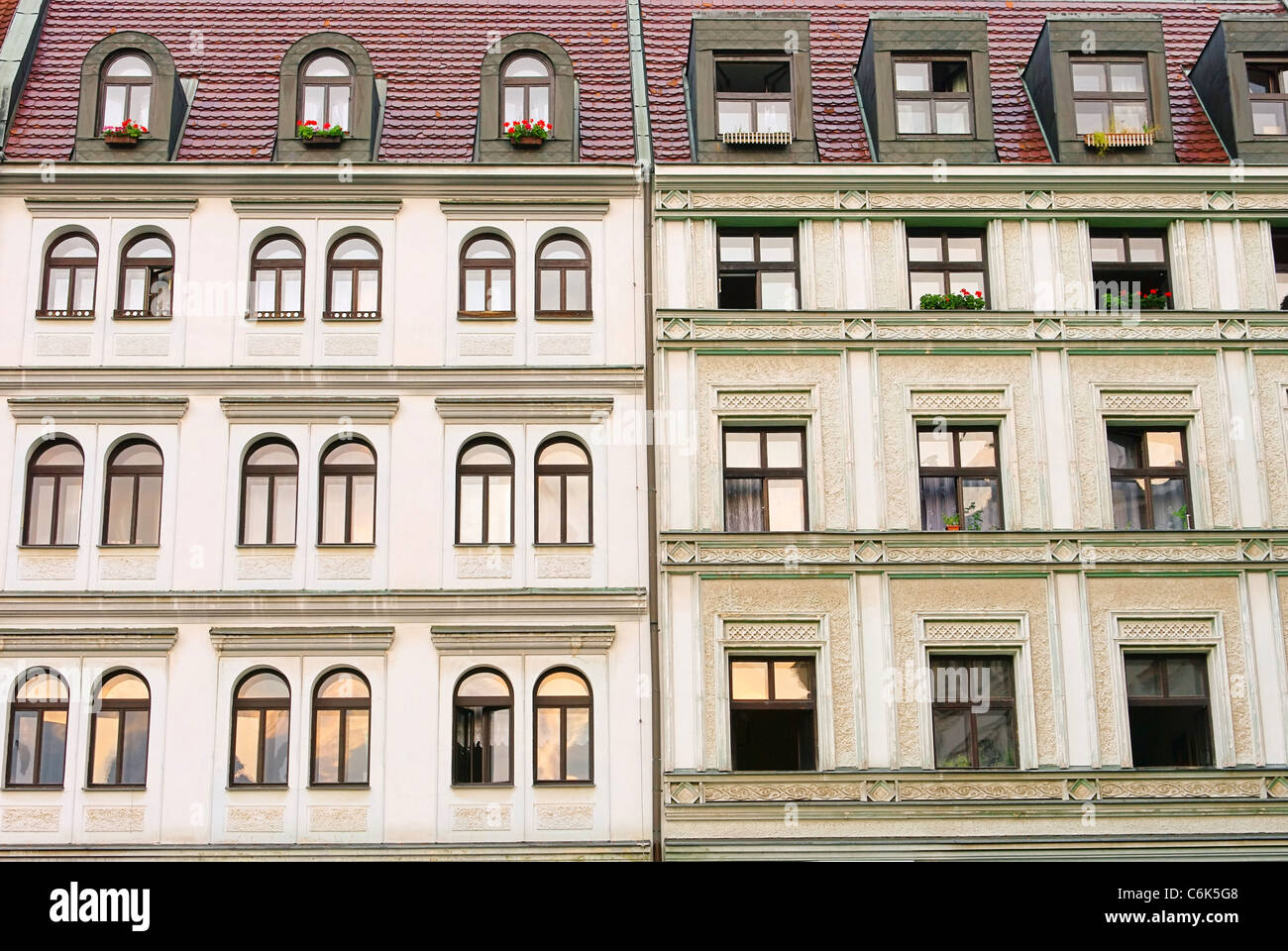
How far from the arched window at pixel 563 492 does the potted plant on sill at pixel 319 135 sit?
6.00 meters

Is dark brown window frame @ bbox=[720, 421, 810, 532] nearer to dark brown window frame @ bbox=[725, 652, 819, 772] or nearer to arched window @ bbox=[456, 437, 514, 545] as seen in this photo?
dark brown window frame @ bbox=[725, 652, 819, 772]

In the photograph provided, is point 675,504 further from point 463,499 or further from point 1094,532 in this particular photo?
point 1094,532

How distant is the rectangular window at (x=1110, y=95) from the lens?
83.8ft

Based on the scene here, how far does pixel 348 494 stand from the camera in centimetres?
2350

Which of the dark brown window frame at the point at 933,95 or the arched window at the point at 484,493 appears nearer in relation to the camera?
the arched window at the point at 484,493

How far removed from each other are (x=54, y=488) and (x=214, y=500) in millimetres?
2443

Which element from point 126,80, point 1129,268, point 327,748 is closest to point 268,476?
point 327,748

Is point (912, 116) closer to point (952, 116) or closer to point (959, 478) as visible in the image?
point (952, 116)

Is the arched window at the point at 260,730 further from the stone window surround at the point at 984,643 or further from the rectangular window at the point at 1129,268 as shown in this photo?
the rectangular window at the point at 1129,268

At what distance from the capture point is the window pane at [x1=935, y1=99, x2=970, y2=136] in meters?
25.5

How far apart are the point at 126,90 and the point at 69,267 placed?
3.19 m

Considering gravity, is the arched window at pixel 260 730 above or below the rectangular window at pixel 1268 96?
below

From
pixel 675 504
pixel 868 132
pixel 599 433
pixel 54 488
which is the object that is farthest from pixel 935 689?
pixel 54 488

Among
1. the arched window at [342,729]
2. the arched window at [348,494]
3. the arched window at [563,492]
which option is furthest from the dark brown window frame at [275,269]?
the arched window at [342,729]
